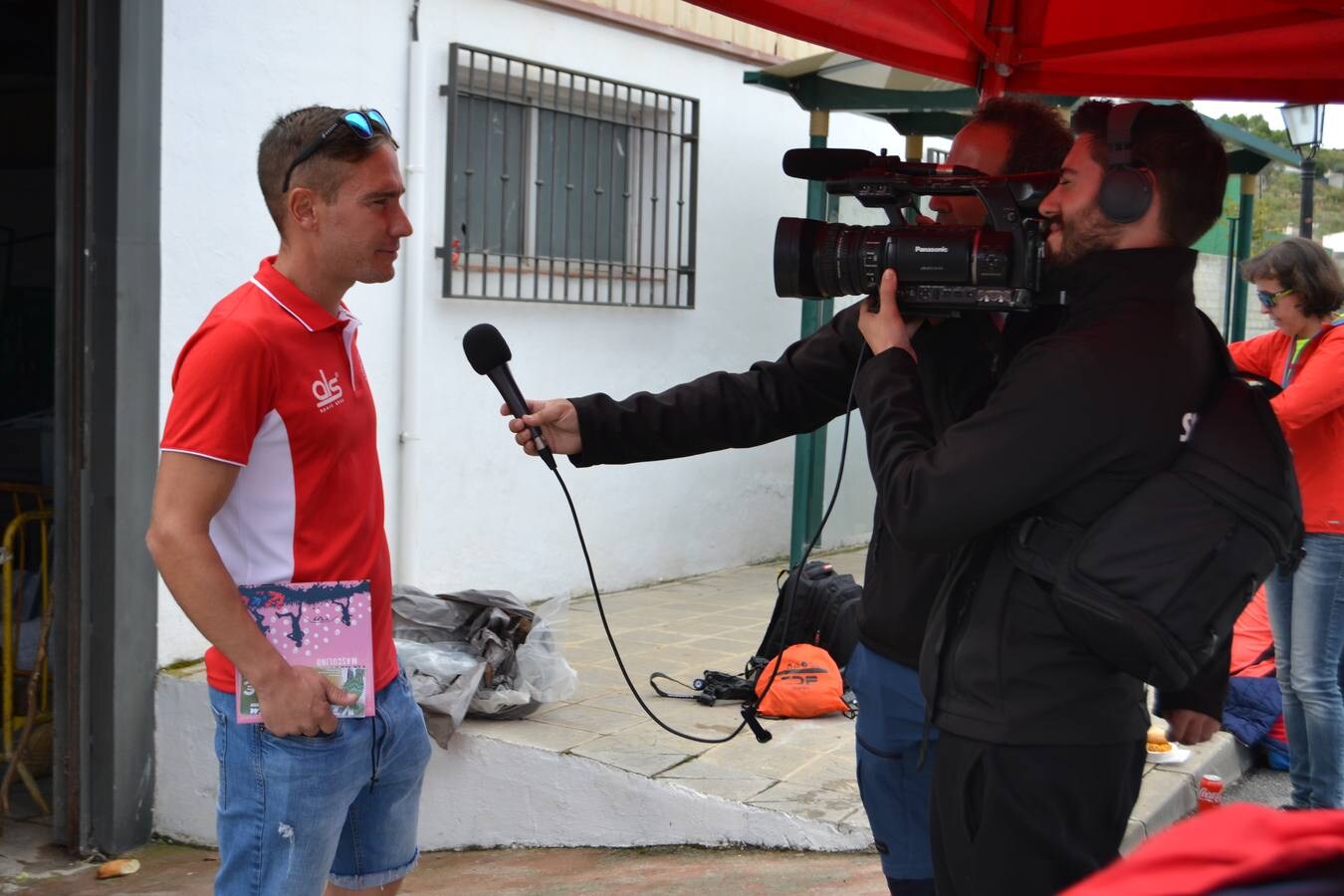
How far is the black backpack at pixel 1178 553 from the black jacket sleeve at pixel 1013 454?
3.6 inches

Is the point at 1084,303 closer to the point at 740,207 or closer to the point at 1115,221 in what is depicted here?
the point at 1115,221

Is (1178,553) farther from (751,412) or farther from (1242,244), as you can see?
(1242,244)

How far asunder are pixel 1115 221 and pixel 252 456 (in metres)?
1.57

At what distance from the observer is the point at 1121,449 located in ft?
6.88

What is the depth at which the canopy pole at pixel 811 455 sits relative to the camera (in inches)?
306

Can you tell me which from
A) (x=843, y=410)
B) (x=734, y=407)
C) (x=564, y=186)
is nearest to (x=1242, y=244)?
(x=564, y=186)

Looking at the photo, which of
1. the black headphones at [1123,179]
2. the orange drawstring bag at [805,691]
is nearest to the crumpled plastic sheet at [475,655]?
the orange drawstring bag at [805,691]

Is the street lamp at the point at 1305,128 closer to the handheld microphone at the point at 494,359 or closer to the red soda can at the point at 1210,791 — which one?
the red soda can at the point at 1210,791

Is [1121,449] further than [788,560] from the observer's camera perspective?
No

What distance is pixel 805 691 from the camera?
5.25 meters

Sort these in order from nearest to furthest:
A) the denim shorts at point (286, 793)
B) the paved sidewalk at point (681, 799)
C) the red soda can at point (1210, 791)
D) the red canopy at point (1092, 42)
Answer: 1. the denim shorts at point (286, 793)
2. the red canopy at point (1092, 42)
3. the paved sidewalk at point (681, 799)
4. the red soda can at point (1210, 791)

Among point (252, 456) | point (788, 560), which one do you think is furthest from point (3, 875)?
point (788, 560)

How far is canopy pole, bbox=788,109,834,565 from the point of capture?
25.5 ft

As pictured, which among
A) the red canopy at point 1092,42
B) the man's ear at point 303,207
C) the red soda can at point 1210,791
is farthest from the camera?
the red soda can at point 1210,791
